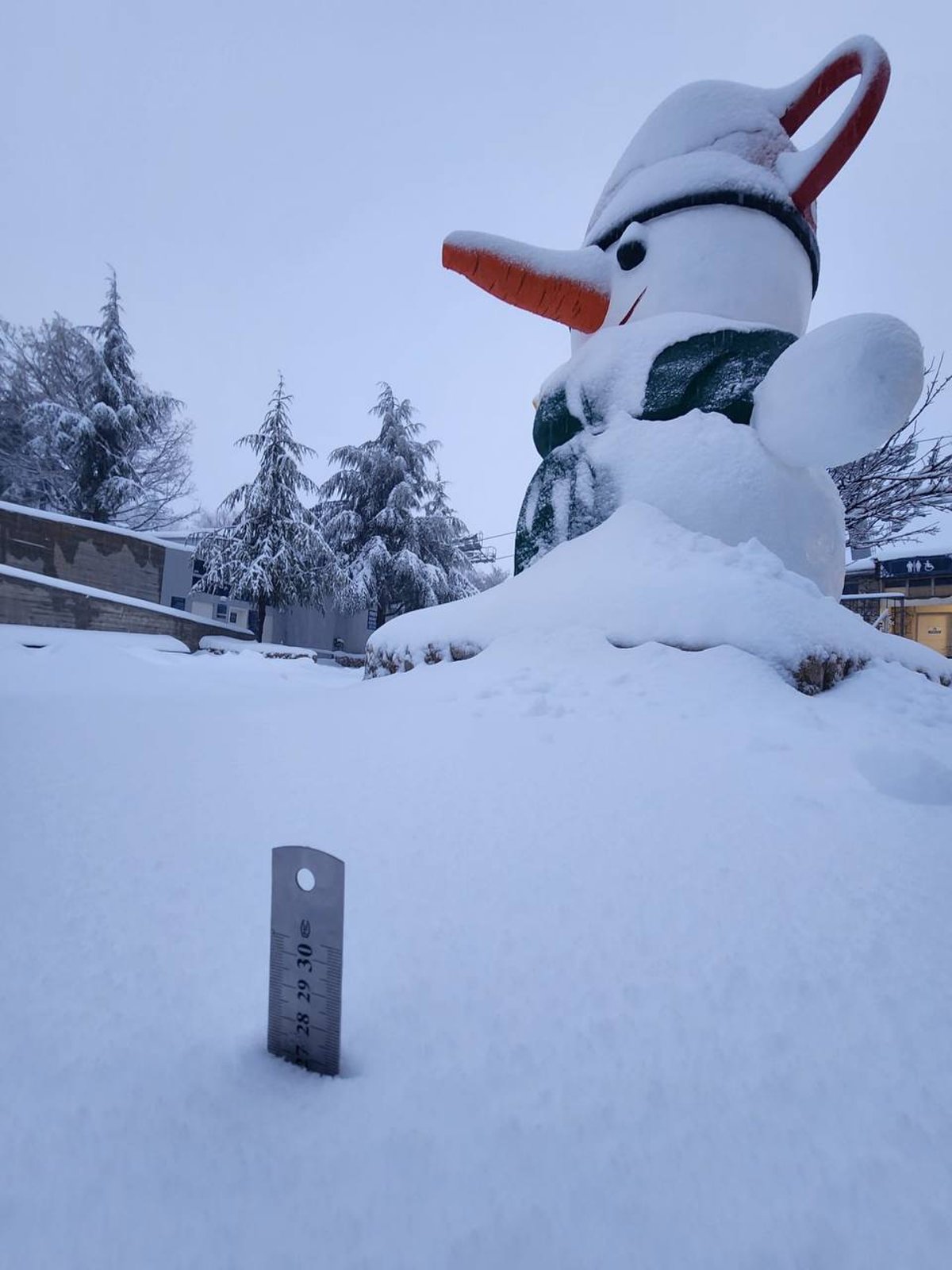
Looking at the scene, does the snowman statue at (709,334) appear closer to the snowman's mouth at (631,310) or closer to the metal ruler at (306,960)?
the snowman's mouth at (631,310)

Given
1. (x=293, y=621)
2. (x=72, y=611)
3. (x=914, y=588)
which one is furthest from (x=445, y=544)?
(x=914, y=588)

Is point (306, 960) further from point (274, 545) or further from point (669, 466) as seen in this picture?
point (274, 545)

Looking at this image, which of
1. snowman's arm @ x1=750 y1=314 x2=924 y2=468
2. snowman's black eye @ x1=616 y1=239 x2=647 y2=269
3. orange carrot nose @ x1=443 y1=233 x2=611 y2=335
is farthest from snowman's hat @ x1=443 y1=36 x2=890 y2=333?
snowman's arm @ x1=750 y1=314 x2=924 y2=468

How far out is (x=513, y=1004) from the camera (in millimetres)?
1158

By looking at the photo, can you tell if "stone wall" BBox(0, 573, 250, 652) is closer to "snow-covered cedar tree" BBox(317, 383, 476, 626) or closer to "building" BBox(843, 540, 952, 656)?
"snow-covered cedar tree" BBox(317, 383, 476, 626)

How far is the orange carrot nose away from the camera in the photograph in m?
4.08

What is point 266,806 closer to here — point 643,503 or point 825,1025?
point 825,1025

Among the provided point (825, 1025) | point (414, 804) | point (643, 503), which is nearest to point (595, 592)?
point (643, 503)

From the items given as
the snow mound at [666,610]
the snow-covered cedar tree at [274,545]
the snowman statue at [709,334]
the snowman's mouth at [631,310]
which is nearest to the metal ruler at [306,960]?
the snow mound at [666,610]

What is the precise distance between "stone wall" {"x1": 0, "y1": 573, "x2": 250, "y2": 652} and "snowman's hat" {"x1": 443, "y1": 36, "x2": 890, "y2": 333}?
9205 mm

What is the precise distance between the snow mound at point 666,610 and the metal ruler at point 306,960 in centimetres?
205

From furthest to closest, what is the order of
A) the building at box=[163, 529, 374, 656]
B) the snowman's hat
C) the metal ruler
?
the building at box=[163, 529, 374, 656]
the snowman's hat
the metal ruler

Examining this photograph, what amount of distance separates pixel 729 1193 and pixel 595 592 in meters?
2.36

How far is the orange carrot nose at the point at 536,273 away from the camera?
4.08 m
